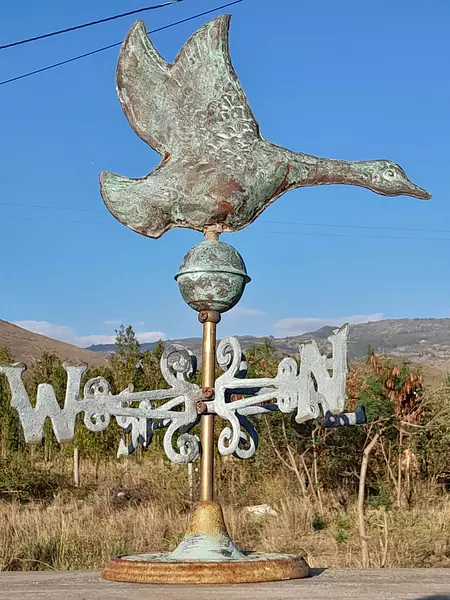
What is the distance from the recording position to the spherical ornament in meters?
2.99

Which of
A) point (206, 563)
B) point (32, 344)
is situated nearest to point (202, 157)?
point (206, 563)

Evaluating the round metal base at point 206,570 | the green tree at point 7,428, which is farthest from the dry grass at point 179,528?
the round metal base at point 206,570

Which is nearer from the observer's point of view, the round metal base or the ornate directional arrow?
the round metal base

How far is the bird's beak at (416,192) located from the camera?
126 inches

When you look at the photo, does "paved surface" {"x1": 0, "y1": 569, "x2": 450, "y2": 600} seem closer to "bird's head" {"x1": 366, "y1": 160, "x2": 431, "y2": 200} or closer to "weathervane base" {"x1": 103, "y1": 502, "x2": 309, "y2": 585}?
"weathervane base" {"x1": 103, "y1": 502, "x2": 309, "y2": 585}

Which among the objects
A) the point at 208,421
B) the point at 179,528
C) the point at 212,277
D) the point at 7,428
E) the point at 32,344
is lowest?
the point at 179,528

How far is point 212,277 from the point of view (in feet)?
9.80

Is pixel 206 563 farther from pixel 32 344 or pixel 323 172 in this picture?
pixel 32 344

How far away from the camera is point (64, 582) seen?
9.25 feet

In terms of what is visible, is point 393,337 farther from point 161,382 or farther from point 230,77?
point 230,77

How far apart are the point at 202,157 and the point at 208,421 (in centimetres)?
93

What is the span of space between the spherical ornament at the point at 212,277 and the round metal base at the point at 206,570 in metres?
0.87

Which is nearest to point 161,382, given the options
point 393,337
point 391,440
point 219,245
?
point 391,440

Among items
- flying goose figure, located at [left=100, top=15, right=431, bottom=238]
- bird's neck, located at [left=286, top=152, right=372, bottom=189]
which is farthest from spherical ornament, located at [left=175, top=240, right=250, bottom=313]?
bird's neck, located at [left=286, top=152, right=372, bottom=189]
